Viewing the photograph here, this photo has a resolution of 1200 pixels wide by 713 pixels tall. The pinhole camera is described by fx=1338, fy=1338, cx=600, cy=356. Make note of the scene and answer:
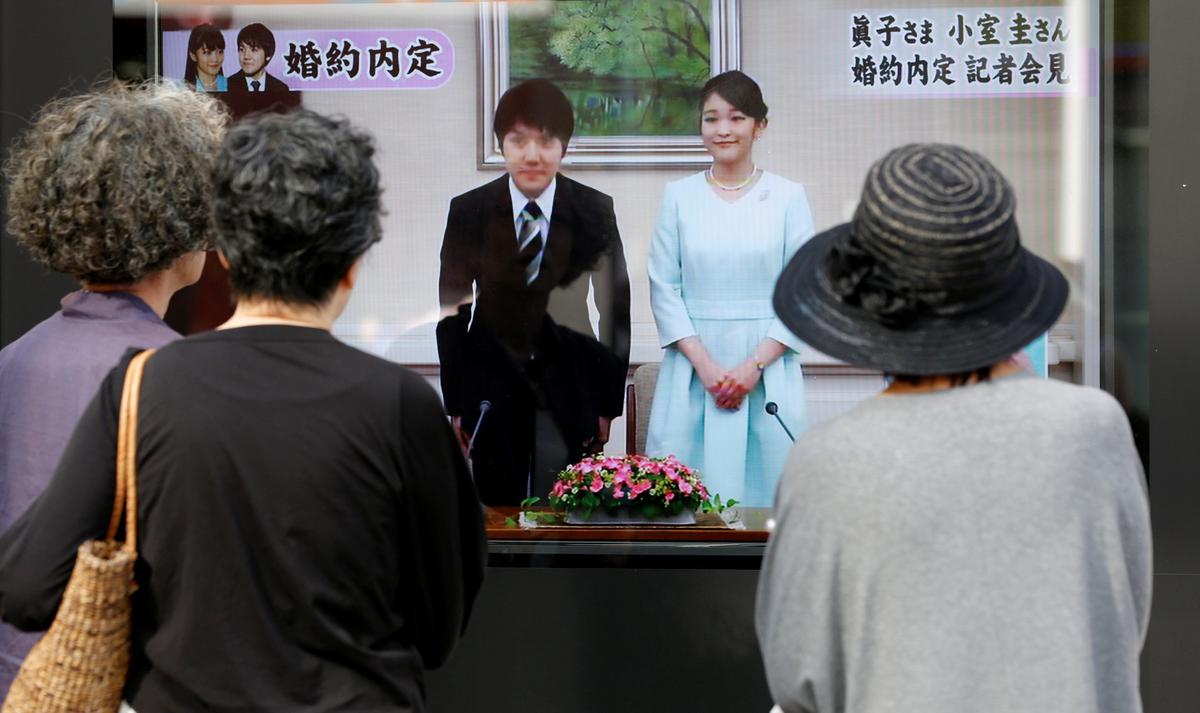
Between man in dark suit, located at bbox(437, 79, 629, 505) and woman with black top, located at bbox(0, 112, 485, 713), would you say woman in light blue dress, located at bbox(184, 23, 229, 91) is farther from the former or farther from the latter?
woman with black top, located at bbox(0, 112, 485, 713)

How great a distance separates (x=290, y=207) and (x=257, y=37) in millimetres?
2855

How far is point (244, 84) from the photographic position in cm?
457

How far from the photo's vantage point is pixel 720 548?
13.9ft

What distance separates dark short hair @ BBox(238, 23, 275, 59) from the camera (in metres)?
4.53

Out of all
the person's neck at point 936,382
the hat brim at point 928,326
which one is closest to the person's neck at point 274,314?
the hat brim at point 928,326

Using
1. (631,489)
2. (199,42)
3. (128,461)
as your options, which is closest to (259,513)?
(128,461)

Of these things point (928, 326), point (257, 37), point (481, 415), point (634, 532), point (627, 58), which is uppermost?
point (257, 37)

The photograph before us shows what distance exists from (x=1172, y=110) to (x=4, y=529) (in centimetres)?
340

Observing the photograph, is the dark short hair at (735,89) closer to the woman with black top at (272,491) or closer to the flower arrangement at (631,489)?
the flower arrangement at (631,489)

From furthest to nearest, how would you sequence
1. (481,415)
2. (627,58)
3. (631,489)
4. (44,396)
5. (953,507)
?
1. (481,415)
2. (627,58)
3. (631,489)
4. (44,396)
5. (953,507)

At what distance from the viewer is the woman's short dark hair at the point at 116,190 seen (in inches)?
93.3

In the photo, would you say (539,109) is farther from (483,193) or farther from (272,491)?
(272,491)

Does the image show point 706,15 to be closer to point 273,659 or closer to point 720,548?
point 720,548

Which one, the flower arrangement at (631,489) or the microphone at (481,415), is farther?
the microphone at (481,415)
